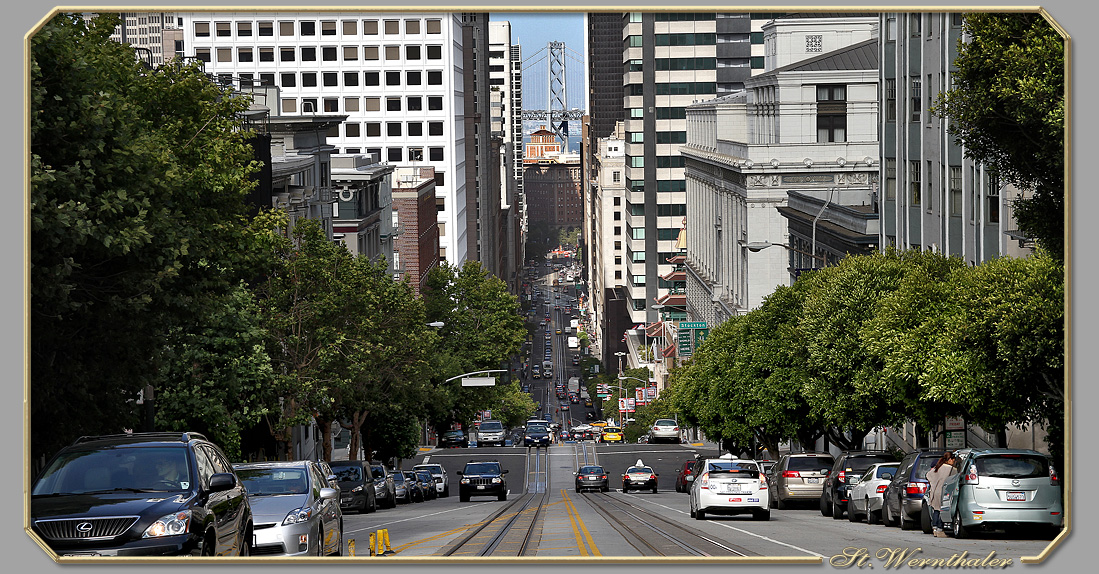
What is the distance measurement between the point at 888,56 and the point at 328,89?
8409 centimetres

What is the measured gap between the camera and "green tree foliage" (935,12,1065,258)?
2034 cm

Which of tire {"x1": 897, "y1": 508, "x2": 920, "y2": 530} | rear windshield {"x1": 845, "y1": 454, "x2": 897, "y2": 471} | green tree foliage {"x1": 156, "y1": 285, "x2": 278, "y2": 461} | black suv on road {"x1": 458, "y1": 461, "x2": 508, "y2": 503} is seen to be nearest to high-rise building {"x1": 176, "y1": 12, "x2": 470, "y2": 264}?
black suv on road {"x1": 458, "y1": 461, "x2": 508, "y2": 503}

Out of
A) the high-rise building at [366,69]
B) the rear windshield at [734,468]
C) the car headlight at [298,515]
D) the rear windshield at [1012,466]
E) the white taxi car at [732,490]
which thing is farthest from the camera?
the high-rise building at [366,69]

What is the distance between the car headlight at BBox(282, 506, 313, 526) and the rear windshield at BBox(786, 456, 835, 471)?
21.8 metres

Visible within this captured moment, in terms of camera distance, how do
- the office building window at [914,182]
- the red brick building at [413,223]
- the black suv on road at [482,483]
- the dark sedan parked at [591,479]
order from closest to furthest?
1. the black suv on road at [482,483]
2. the office building window at [914,182]
3. the dark sedan parked at [591,479]
4. the red brick building at [413,223]

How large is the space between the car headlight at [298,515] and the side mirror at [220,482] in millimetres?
3660

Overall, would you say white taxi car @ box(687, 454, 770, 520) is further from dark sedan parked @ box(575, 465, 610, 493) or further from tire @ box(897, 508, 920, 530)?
dark sedan parked @ box(575, 465, 610, 493)

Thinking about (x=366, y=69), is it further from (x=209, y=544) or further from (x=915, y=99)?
(x=209, y=544)

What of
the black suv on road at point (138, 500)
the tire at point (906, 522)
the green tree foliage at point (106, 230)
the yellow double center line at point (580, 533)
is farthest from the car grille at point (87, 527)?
the tire at point (906, 522)

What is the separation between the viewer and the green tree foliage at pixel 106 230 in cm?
1997

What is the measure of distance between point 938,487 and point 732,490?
7.67 m

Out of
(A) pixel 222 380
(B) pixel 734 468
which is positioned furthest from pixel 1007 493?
(A) pixel 222 380

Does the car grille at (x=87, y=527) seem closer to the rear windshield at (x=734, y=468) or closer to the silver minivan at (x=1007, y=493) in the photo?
the silver minivan at (x=1007, y=493)

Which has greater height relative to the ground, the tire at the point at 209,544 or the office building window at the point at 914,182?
the office building window at the point at 914,182
